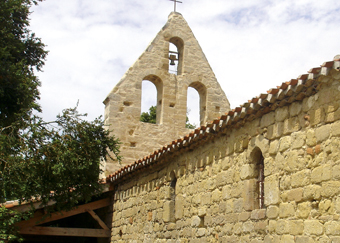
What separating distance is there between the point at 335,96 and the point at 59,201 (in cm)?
704

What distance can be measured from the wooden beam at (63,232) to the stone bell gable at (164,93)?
6.02 feet

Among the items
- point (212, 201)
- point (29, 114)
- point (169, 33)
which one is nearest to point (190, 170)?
point (212, 201)

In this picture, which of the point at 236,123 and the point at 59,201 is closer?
the point at 236,123

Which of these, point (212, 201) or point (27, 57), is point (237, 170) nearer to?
point (212, 201)

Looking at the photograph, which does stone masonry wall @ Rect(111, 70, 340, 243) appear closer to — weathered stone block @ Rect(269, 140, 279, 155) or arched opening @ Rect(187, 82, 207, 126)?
weathered stone block @ Rect(269, 140, 279, 155)

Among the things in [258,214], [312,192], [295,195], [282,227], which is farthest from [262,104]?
[282,227]

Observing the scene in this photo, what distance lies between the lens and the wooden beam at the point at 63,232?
11242 mm

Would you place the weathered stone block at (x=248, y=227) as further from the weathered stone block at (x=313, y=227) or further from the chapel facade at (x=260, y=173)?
the weathered stone block at (x=313, y=227)

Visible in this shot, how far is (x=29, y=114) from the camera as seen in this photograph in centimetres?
1054

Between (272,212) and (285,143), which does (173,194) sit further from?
(285,143)

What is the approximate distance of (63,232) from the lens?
1155 cm

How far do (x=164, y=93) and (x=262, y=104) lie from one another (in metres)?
7.42

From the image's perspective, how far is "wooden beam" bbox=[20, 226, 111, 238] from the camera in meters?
11.2

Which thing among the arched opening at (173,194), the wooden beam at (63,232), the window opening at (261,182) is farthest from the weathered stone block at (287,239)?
the wooden beam at (63,232)
